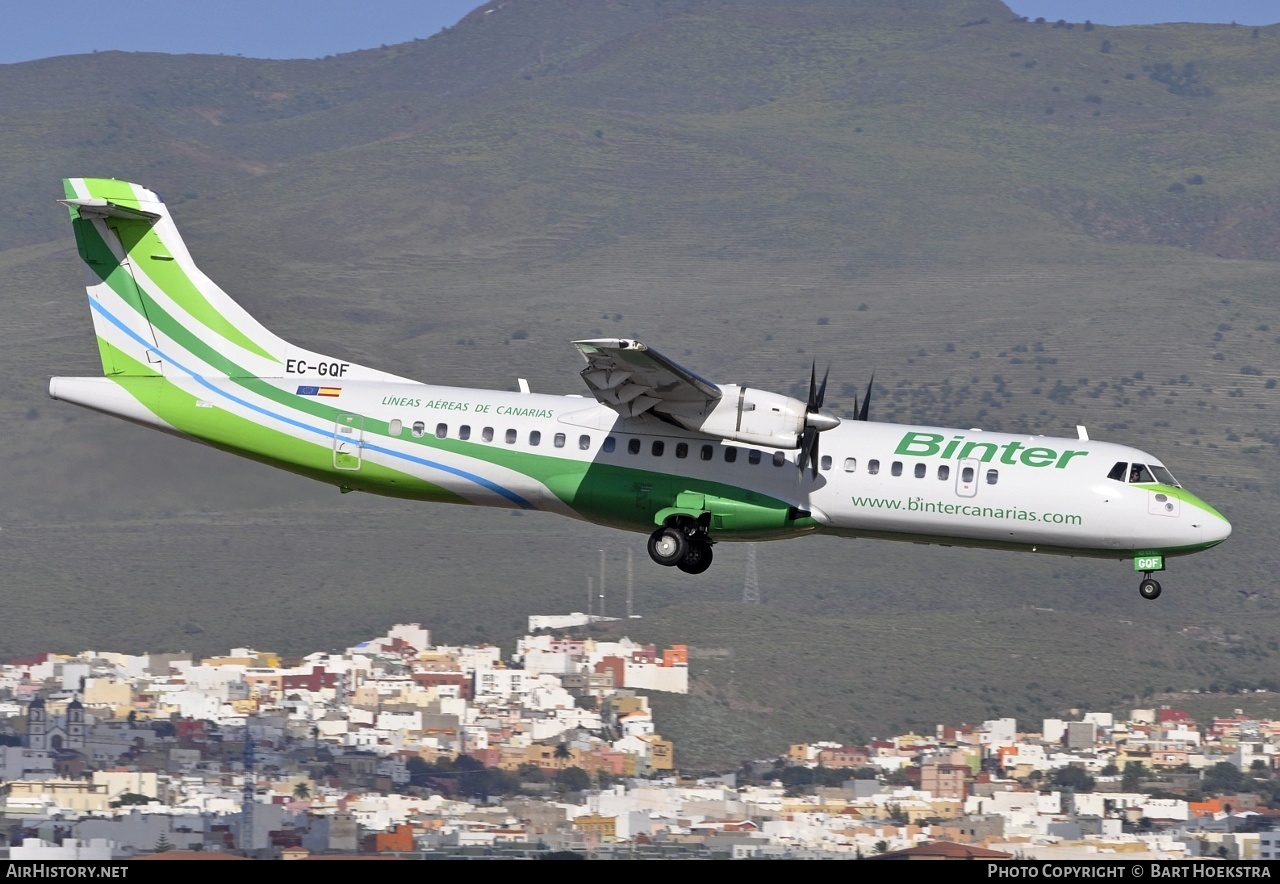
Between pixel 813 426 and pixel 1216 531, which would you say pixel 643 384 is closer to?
pixel 813 426

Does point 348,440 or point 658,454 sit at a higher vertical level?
point 348,440

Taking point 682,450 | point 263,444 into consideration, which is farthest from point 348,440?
point 682,450

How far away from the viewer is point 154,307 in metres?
38.8

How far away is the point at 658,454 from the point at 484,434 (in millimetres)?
3403

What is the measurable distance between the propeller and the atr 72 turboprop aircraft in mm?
38

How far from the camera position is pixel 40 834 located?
65062mm

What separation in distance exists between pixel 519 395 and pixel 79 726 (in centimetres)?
6413

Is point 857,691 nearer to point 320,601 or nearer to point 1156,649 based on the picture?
point 1156,649

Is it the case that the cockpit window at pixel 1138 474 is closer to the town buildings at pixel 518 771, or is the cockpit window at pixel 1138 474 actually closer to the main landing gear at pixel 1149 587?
the main landing gear at pixel 1149 587

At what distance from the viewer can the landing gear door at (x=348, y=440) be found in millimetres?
36875

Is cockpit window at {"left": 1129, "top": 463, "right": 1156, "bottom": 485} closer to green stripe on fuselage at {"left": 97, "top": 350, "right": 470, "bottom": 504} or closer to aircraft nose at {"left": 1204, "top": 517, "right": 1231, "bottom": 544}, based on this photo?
aircraft nose at {"left": 1204, "top": 517, "right": 1231, "bottom": 544}

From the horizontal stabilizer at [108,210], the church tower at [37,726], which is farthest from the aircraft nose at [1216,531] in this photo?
the church tower at [37,726]
